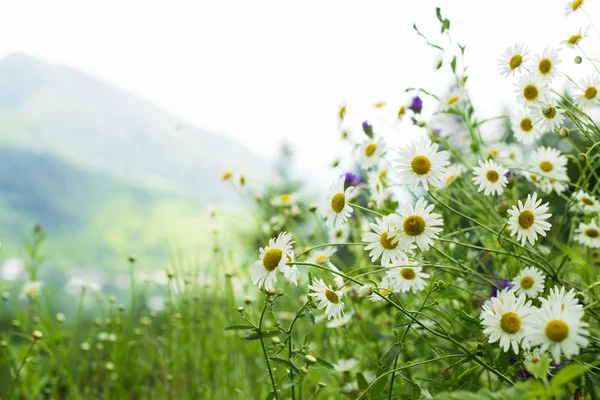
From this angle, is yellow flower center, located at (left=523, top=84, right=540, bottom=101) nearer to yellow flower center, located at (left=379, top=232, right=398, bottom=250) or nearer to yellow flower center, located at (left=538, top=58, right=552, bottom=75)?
yellow flower center, located at (left=538, top=58, right=552, bottom=75)

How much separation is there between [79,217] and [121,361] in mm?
9982

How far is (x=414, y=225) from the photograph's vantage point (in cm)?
69

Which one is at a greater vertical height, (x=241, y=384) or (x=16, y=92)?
(x=16, y=92)

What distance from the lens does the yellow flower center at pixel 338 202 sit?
0.79m

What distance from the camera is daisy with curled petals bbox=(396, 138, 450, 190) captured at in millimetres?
733

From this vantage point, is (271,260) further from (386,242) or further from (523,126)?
(523,126)

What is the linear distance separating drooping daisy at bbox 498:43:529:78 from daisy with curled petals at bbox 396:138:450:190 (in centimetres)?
35

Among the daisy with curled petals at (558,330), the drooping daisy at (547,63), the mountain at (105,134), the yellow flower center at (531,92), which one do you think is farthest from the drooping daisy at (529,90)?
the mountain at (105,134)

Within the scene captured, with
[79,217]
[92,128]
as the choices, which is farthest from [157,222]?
[92,128]

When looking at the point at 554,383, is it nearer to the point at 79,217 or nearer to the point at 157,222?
the point at 157,222

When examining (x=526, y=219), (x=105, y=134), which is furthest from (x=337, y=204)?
(x=105, y=134)

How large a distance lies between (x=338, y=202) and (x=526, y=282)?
330 mm

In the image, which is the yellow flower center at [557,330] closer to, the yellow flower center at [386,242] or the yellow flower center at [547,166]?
the yellow flower center at [386,242]

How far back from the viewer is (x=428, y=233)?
2.28 ft
